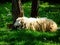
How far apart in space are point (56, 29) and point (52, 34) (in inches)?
38.3

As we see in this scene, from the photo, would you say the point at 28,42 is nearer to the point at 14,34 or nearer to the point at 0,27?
the point at 14,34

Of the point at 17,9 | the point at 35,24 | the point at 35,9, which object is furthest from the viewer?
the point at 35,9

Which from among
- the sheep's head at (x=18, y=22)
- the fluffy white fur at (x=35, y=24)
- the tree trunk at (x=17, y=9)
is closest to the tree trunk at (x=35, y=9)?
the tree trunk at (x=17, y=9)

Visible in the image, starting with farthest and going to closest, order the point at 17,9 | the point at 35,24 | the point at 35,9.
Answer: the point at 35,9 → the point at 17,9 → the point at 35,24

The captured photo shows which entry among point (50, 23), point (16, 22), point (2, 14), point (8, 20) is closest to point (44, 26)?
point (50, 23)

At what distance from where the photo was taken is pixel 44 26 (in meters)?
11.2

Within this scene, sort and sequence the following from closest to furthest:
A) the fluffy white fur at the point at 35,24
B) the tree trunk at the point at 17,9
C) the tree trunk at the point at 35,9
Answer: the fluffy white fur at the point at 35,24 → the tree trunk at the point at 17,9 → the tree trunk at the point at 35,9

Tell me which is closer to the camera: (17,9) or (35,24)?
(35,24)

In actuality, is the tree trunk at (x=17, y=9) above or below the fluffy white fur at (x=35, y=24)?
above

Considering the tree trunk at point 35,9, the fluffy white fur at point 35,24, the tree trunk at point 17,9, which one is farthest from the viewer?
the tree trunk at point 35,9

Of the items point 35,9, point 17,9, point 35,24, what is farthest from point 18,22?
point 35,9

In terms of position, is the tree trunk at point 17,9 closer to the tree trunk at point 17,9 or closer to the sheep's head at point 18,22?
the tree trunk at point 17,9

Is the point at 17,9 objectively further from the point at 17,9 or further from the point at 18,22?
A: the point at 18,22

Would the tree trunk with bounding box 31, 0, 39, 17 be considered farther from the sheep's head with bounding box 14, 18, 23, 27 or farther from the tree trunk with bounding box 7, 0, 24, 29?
the sheep's head with bounding box 14, 18, 23, 27
